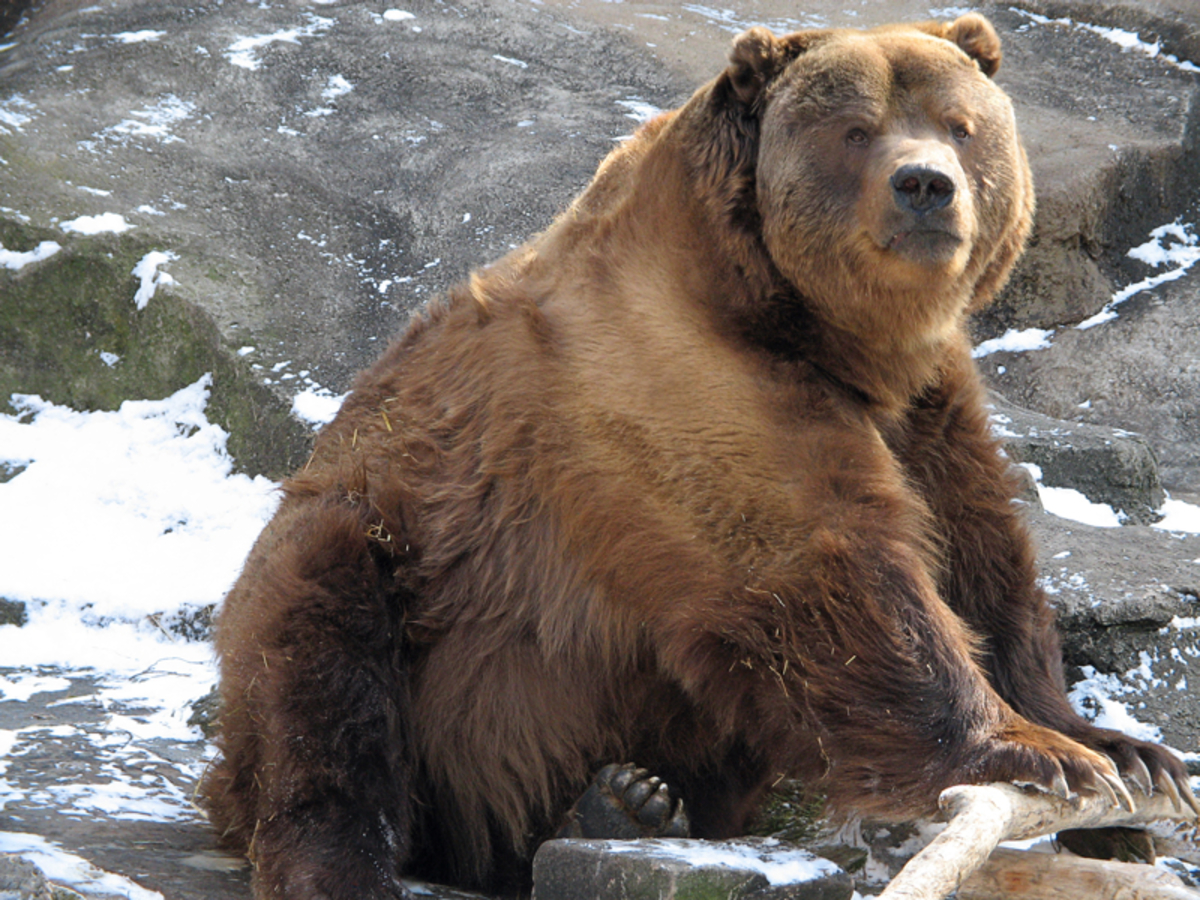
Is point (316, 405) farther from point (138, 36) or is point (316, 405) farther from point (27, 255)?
point (138, 36)

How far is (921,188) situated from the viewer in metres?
3.05

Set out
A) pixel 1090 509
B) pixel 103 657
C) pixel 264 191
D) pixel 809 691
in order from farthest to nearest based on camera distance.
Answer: pixel 264 191 < pixel 1090 509 < pixel 103 657 < pixel 809 691

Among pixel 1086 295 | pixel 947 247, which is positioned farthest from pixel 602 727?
pixel 1086 295

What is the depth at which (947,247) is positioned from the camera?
123 inches

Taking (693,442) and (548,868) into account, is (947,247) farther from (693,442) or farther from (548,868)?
(548,868)

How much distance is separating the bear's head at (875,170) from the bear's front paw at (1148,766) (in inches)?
45.9

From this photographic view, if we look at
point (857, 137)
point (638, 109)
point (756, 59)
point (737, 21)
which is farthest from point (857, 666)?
point (737, 21)

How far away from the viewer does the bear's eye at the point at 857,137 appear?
3260 mm

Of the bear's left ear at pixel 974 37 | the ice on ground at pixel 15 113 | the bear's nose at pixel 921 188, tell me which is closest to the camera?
the bear's nose at pixel 921 188

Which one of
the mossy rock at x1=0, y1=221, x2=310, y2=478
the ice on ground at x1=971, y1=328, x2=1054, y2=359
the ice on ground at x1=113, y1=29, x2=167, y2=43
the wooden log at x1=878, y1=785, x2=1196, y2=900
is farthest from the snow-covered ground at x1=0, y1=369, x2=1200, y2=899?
the ice on ground at x1=113, y1=29, x2=167, y2=43

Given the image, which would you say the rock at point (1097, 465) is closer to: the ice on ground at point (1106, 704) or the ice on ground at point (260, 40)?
the ice on ground at point (1106, 704)

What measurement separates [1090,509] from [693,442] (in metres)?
3.37

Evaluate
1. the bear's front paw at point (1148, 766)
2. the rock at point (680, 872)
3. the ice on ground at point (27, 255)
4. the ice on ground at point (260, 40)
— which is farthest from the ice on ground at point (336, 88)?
the bear's front paw at point (1148, 766)

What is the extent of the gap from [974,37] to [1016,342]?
474 cm
